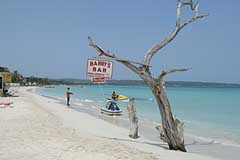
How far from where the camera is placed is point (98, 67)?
9211 millimetres

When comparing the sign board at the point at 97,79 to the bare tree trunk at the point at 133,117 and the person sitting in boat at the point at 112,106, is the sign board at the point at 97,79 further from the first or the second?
the person sitting in boat at the point at 112,106

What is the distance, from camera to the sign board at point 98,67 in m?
9.18

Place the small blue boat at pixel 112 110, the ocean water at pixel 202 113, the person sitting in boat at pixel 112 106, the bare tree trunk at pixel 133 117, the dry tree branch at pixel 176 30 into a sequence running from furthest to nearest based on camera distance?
the person sitting in boat at pixel 112 106
the small blue boat at pixel 112 110
the ocean water at pixel 202 113
the bare tree trunk at pixel 133 117
the dry tree branch at pixel 176 30

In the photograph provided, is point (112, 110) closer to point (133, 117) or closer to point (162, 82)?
point (133, 117)

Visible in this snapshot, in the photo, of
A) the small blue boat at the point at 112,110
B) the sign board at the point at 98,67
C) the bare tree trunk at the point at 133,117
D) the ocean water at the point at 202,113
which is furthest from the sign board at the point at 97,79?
the small blue boat at the point at 112,110

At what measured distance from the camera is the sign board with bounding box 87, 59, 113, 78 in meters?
9.18

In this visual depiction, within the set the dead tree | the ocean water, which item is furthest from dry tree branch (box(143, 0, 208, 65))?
the ocean water

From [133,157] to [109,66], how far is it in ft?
9.75

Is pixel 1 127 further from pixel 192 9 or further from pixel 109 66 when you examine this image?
pixel 192 9

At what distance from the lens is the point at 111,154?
23.7ft

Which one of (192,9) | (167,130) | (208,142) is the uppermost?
(192,9)

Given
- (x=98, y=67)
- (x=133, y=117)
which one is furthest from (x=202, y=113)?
(x=98, y=67)

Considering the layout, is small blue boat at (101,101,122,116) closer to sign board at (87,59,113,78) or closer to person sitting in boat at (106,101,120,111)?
person sitting in boat at (106,101,120,111)

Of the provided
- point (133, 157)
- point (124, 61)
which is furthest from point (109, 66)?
point (133, 157)
